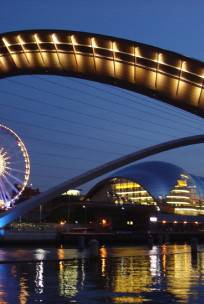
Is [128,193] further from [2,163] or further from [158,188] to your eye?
[2,163]

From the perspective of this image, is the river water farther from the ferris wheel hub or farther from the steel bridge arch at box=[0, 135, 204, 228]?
the ferris wheel hub

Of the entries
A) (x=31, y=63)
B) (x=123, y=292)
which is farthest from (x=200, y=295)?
(x=31, y=63)

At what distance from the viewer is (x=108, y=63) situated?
89.5ft

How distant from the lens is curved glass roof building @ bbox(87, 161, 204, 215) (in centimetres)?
13188

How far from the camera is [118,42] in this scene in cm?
2639

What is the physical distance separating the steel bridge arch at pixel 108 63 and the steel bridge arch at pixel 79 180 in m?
22.0

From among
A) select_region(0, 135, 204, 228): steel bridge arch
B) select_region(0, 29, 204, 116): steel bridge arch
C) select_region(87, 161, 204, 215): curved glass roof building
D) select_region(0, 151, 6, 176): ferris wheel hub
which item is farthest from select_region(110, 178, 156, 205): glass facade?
select_region(0, 29, 204, 116): steel bridge arch

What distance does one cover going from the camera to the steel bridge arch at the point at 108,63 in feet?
83.3

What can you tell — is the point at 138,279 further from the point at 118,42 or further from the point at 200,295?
the point at 118,42

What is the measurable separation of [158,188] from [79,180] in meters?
80.1

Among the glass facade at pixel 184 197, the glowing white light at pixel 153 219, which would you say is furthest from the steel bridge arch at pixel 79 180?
the glass facade at pixel 184 197

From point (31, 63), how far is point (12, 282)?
12.9m

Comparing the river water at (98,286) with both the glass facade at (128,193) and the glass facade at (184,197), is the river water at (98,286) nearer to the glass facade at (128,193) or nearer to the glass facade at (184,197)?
the glass facade at (128,193)

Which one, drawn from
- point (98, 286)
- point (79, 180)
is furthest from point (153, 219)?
point (98, 286)
